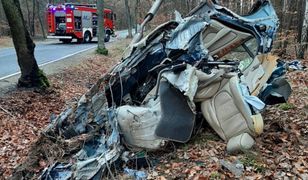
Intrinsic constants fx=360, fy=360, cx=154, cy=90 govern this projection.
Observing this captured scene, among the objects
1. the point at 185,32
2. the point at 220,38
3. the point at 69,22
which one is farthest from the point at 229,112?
the point at 69,22

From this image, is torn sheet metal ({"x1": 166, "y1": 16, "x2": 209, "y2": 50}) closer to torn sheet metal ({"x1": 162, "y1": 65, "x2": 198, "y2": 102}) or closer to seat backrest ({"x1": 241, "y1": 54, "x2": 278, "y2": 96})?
torn sheet metal ({"x1": 162, "y1": 65, "x2": 198, "y2": 102})

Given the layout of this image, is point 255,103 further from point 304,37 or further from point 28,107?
point 304,37

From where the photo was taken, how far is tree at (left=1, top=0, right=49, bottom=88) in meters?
9.23

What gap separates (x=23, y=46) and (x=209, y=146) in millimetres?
6401

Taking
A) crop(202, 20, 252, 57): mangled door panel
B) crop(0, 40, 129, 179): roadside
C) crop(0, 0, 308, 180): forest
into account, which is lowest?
crop(0, 40, 129, 179): roadside

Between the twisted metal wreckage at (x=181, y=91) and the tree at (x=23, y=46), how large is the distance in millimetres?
4019

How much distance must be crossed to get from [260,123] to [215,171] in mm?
966

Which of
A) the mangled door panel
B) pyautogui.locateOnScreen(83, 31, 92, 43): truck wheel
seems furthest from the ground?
pyautogui.locateOnScreen(83, 31, 92, 43): truck wheel

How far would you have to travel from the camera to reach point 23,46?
31.1 ft

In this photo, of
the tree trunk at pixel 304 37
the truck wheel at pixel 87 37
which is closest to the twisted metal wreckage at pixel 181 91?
the tree trunk at pixel 304 37

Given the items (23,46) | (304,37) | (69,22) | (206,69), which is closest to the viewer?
(206,69)

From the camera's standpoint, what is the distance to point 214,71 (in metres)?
5.35

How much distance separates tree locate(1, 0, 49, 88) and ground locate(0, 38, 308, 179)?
2.46ft

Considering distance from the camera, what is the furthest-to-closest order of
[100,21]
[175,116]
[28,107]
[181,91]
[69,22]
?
[69,22]
[100,21]
[28,107]
[175,116]
[181,91]
